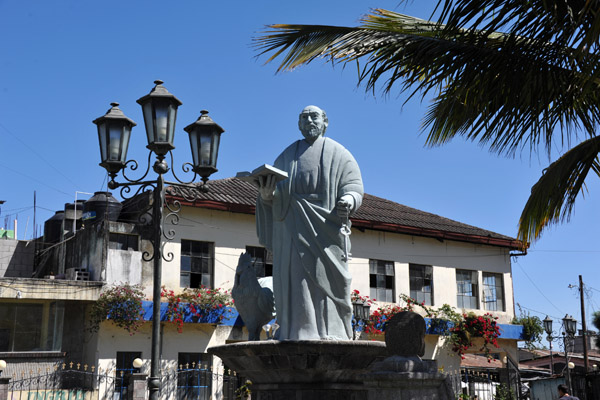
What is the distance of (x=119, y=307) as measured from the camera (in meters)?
19.7

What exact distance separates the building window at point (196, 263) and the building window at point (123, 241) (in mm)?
1373

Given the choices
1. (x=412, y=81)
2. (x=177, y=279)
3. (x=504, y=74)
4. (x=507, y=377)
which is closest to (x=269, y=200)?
(x=412, y=81)

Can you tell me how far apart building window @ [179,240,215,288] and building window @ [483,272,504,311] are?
36.0 feet

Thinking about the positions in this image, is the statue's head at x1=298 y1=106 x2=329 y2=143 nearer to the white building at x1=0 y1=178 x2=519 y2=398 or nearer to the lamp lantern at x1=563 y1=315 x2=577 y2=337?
the white building at x1=0 y1=178 x2=519 y2=398

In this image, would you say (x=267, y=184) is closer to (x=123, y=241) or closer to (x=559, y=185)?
(x=559, y=185)

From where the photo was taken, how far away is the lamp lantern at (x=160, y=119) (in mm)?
9234

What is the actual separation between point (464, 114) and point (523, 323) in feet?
71.9

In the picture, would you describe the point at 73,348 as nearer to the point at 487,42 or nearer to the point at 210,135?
the point at 210,135

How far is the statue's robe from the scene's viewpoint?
7031 millimetres

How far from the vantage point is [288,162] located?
24.7 ft

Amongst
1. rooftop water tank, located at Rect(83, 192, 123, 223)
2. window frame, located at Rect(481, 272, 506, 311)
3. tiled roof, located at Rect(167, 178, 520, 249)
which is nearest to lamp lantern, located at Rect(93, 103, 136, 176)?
tiled roof, located at Rect(167, 178, 520, 249)

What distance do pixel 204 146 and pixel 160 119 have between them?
2.25 ft

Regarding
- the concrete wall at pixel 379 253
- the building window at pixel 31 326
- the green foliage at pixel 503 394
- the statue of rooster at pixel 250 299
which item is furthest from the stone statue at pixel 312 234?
the building window at pixel 31 326

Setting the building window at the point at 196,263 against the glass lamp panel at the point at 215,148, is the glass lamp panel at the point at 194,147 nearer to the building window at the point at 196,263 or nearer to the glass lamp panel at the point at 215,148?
the glass lamp panel at the point at 215,148
